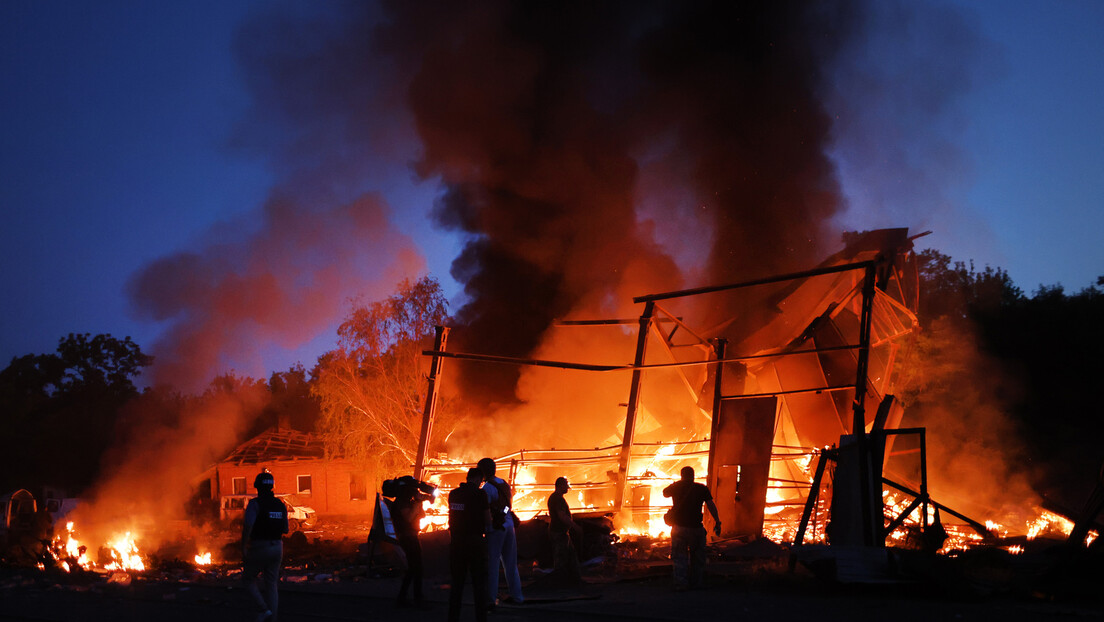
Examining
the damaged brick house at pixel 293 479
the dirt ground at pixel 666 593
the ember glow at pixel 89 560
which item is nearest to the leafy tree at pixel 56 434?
the damaged brick house at pixel 293 479

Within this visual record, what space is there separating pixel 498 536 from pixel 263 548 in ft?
8.41

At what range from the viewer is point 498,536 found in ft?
30.6

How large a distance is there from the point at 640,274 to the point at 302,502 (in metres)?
18.6

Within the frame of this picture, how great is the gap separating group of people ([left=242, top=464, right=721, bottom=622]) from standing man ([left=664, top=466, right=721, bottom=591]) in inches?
0.5

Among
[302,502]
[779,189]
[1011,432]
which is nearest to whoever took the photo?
[1011,432]

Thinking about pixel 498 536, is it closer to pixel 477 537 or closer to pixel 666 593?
pixel 477 537

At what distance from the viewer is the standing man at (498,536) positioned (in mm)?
8672

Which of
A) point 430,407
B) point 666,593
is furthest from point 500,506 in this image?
point 430,407

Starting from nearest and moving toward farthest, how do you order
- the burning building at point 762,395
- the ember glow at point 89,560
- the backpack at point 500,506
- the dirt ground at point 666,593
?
the dirt ground at point 666,593
the backpack at point 500,506
the ember glow at point 89,560
the burning building at point 762,395

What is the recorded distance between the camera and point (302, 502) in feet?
120

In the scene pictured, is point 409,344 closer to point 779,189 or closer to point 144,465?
point 144,465

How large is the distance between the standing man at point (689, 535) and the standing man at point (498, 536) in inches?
78.9

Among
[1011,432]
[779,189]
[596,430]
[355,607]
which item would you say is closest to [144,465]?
[596,430]

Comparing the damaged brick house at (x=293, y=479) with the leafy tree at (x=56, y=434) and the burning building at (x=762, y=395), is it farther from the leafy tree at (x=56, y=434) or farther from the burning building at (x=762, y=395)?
the burning building at (x=762, y=395)
